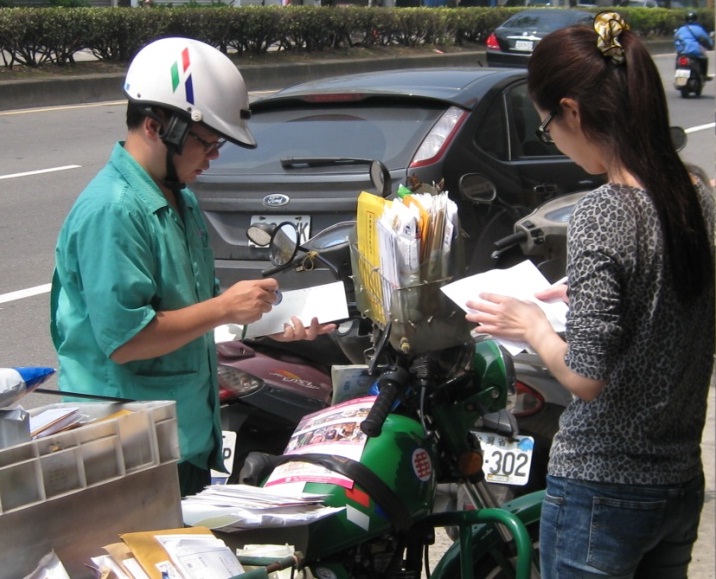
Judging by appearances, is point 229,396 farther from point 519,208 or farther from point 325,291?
point 519,208

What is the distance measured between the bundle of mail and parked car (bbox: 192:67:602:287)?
84.6 inches

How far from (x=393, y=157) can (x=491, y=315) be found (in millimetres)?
2865

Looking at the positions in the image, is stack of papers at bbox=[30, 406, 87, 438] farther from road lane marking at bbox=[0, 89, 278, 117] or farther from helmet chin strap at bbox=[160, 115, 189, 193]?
road lane marking at bbox=[0, 89, 278, 117]

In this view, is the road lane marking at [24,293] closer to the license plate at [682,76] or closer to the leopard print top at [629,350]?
the leopard print top at [629,350]

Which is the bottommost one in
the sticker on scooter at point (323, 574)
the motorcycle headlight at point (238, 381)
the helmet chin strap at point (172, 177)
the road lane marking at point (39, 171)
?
the road lane marking at point (39, 171)

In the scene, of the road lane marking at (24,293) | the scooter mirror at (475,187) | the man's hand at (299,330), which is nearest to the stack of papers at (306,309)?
the man's hand at (299,330)

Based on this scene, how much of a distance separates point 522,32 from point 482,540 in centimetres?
1986

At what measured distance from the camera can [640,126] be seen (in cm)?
200

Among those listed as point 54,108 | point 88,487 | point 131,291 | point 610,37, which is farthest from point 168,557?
point 54,108

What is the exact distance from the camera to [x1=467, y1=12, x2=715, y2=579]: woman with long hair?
197cm

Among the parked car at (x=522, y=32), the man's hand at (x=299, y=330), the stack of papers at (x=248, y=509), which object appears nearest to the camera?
the stack of papers at (x=248, y=509)

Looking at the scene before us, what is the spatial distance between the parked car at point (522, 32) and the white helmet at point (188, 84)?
1921cm

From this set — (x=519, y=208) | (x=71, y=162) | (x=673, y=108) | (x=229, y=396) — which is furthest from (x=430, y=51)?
(x=229, y=396)

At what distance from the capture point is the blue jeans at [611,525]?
6.79ft
